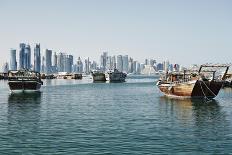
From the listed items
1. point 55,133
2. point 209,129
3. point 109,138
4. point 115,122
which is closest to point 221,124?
point 209,129

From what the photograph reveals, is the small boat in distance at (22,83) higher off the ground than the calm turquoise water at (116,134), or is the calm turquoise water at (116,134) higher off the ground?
the small boat in distance at (22,83)

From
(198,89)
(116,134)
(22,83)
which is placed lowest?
(116,134)

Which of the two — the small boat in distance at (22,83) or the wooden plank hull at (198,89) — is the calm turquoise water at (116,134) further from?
the small boat in distance at (22,83)

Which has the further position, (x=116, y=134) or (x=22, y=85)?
(x=22, y=85)

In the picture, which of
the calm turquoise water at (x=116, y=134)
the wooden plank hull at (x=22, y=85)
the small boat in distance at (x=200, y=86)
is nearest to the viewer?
the calm turquoise water at (x=116, y=134)

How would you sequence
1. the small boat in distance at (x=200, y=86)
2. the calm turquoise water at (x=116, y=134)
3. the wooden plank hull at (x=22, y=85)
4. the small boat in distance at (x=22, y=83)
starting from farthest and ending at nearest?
1. the small boat in distance at (x=22, y=83)
2. the wooden plank hull at (x=22, y=85)
3. the small boat in distance at (x=200, y=86)
4. the calm turquoise water at (x=116, y=134)

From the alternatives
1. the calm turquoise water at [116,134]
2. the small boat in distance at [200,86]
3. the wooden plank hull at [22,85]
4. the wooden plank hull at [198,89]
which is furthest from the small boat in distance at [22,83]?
the calm turquoise water at [116,134]

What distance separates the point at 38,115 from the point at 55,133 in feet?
46.6

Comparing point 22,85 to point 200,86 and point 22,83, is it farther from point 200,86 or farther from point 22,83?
point 200,86

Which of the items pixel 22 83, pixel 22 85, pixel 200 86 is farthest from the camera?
pixel 22 85

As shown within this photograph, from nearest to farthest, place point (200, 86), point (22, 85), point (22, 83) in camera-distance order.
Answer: point (200, 86), point (22, 83), point (22, 85)

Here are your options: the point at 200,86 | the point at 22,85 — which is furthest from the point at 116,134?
the point at 22,85

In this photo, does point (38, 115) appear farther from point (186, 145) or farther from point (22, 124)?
point (186, 145)

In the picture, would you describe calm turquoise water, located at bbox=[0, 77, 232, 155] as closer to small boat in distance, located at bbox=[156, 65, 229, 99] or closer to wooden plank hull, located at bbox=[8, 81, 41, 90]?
small boat in distance, located at bbox=[156, 65, 229, 99]
